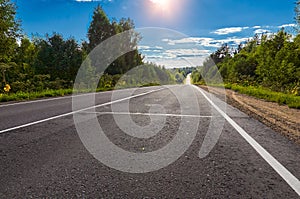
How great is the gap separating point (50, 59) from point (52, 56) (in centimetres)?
44

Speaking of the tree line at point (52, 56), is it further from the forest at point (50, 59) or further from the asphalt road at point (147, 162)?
the asphalt road at point (147, 162)

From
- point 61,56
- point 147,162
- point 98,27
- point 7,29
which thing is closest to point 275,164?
point 147,162

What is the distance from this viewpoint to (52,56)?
24469mm

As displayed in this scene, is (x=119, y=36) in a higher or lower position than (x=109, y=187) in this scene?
higher

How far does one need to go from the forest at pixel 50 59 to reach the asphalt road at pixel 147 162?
9.51 meters

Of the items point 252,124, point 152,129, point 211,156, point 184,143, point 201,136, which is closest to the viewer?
point 211,156

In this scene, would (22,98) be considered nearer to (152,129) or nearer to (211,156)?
(152,129)

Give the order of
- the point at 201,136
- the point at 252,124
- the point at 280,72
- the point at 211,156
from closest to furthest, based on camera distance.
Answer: the point at 211,156, the point at 201,136, the point at 252,124, the point at 280,72

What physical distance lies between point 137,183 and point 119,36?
3951cm

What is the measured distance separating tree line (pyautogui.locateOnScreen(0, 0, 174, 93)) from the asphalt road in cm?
1319

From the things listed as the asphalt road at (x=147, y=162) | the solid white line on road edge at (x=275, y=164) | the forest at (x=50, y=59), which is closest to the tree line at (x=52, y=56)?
the forest at (x=50, y=59)

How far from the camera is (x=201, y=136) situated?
420 cm

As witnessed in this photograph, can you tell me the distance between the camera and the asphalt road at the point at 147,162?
2.13 metres

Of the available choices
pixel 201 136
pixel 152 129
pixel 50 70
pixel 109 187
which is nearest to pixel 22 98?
pixel 152 129
